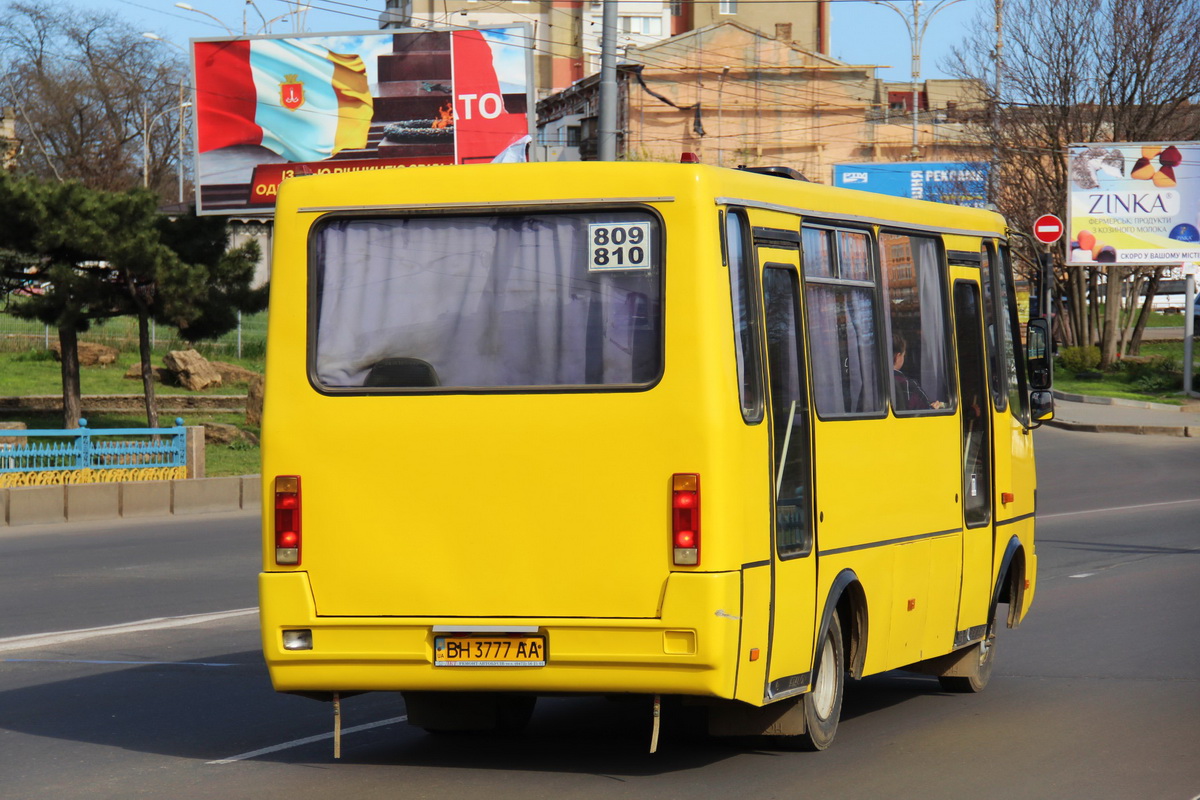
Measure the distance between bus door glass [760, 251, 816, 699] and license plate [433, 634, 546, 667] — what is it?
0.98 m

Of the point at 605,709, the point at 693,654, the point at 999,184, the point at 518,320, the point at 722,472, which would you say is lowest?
the point at 605,709

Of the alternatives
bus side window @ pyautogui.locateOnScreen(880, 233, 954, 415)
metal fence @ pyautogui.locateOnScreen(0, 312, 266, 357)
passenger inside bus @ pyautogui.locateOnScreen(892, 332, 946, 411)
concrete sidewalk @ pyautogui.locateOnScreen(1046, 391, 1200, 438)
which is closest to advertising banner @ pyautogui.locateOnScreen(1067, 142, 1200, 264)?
concrete sidewalk @ pyautogui.locateOnScreen(1046, 391, 1200, 438)

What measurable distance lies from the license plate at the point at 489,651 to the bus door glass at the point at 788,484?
0.98m

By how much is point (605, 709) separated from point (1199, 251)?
34076 mm

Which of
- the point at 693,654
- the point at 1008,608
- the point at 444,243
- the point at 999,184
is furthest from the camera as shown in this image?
the point at 999,184

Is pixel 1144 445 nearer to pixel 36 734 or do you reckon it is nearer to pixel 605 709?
pixel 605 709

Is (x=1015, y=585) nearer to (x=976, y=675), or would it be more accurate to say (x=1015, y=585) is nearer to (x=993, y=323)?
(x=976, y=675)

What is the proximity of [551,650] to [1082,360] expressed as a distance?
41013mm

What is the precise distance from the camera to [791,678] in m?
7.08

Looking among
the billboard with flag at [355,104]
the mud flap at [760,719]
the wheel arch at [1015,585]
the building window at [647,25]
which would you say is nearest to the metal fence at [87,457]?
the billboard with flag at [355,104]

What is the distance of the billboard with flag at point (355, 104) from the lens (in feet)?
108

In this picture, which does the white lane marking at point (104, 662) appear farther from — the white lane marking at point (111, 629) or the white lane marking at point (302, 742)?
the white lane marking at point (302, 742)

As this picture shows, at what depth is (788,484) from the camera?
701cm

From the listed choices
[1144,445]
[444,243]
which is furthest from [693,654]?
[1144,445]
